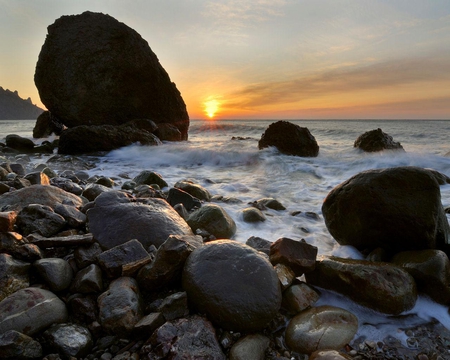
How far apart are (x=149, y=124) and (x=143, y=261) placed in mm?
12286

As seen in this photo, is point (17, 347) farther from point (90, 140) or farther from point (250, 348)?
point (90, 140)

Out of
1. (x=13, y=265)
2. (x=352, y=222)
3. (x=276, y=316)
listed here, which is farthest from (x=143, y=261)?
(x=352, y=222)

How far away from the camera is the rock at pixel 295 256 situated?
94.1 inches

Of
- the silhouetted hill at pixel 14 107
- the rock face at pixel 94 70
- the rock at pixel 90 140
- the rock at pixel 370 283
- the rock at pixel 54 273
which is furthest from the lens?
the silhouetted hill at pixel 14 107

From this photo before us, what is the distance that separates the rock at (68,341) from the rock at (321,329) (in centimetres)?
117

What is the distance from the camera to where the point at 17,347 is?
1.43m

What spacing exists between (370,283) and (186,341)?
1410 mm

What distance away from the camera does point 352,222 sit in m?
3.05

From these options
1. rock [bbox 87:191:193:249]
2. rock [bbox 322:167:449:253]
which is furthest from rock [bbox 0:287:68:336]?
rock [bbox 322:167:449:253]

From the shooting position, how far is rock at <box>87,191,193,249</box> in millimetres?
2416

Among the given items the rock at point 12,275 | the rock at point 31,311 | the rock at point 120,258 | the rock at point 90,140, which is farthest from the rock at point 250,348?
the rock at point 90,140

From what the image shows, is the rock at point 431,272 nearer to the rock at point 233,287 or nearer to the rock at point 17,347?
the rock at point 233,287

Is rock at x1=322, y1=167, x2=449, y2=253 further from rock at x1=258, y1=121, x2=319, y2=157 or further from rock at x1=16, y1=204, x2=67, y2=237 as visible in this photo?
rock at x1=258, y1=121, x2=319, y2=157

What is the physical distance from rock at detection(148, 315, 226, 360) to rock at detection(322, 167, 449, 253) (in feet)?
6.48
